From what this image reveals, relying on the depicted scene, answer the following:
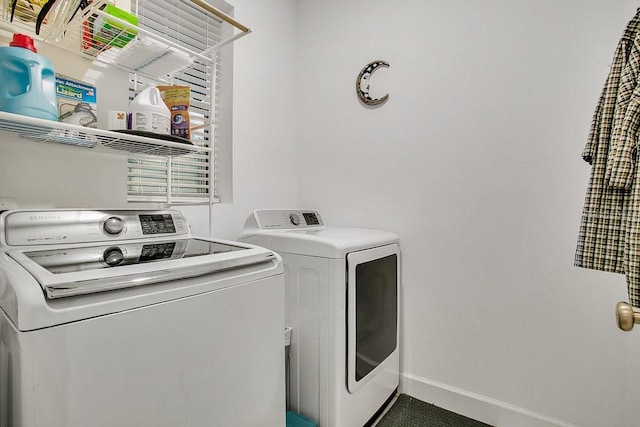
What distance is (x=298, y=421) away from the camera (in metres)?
1.48

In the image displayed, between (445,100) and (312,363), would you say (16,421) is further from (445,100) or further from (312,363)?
(445,100)

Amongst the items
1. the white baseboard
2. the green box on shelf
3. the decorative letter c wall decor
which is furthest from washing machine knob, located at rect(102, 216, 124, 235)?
the white baseboard

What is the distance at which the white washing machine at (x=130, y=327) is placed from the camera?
63 centimetres

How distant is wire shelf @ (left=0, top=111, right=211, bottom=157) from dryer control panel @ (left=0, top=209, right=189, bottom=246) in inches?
10.3

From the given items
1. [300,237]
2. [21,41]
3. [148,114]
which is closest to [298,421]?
[300,237]

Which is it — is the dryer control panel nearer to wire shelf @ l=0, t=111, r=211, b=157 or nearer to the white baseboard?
wire shelf @ l=0, t=111, r=211, b=157

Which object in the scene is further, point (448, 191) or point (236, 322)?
point (448, 191)

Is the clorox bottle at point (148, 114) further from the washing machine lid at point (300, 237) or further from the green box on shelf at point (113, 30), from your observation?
the washing machine lid at point (300, 237)

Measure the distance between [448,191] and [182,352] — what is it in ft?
5.11

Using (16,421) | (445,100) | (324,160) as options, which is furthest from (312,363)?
(445,100)

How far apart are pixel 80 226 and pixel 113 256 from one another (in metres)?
0.23

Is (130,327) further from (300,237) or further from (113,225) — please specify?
(300,237)

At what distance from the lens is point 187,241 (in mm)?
1308

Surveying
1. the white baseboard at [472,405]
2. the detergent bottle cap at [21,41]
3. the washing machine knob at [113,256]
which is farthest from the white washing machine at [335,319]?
the detergent bottle cap at [21,41]
